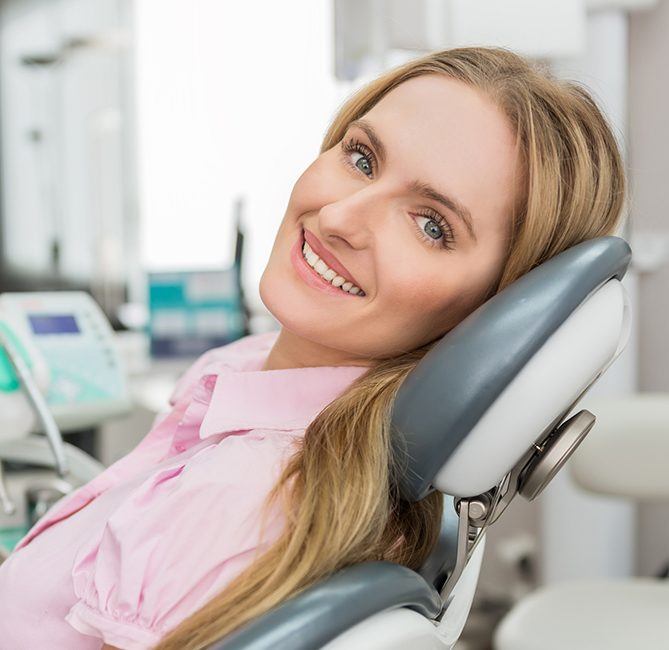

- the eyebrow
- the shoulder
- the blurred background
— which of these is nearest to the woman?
the eyebrow

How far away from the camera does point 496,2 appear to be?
1916mm

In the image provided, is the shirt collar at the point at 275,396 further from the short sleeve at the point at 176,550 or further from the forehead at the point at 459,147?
the forehead at the point at 459,147

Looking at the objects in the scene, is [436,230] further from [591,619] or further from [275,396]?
[591,619]

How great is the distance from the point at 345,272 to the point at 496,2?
1219 mm

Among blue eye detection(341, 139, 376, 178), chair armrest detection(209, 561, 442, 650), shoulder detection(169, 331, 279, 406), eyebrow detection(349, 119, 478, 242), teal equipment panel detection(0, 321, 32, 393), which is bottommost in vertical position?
teal equipment panel detection(0, 321, 32, 393)

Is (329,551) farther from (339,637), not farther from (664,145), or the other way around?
(664,145)

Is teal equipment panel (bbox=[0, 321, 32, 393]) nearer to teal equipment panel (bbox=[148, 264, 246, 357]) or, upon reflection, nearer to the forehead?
the forehead

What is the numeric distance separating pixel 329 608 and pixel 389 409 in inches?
7.0

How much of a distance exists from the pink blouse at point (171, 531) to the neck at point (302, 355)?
0.04 meters

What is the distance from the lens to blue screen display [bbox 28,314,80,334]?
165 centimetres

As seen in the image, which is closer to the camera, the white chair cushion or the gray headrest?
the gray headrest

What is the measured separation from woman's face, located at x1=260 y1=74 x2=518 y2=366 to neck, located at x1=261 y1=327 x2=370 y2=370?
20 millimetres

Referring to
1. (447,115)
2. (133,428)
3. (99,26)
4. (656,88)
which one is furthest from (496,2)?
(99,26)

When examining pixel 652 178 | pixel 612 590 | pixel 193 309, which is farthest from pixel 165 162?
pixel 612 590
